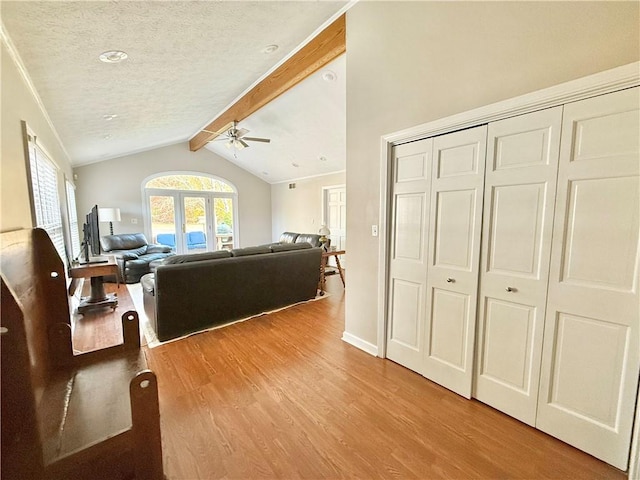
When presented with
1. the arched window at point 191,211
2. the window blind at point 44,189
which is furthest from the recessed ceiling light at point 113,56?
the arched window at point 191,211

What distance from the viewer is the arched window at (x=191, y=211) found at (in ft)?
23.5

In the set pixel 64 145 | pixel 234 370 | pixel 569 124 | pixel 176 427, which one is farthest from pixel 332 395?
pixel 64 145

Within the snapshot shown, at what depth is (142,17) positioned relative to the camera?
1.87m

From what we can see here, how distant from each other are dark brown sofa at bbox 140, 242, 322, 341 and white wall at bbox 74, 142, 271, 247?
172 inches

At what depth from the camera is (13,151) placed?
1.77m

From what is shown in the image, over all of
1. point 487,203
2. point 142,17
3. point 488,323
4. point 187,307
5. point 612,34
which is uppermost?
point 142,17

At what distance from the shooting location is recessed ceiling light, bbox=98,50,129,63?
2.15 metres

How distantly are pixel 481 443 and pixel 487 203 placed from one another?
1463 millimetres

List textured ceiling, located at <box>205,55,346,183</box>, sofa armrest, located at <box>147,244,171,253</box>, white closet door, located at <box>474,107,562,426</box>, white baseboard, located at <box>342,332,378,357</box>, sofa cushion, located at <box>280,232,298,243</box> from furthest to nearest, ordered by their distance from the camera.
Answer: sofa cushion, located at <box>280,232,298,243</box> < sofa armrest, located at <box>147,244,171,253</box> < textured ceiling, located at <box>205,55,346,183</box> < white baseboard, located at <box>342,332,378,357</box> < white closet door, located at <box>474,107,562,426</box>

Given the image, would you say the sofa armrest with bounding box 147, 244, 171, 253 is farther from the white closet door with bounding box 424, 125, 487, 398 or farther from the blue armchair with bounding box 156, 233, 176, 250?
the white closet door with bounding box 424, 125, 487, 398

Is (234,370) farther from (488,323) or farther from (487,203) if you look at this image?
(487,203)

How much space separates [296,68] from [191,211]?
567cm

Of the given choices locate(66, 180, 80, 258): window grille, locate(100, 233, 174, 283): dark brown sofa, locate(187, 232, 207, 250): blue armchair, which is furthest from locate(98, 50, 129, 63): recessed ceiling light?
locate(187, 232, 207, 250): blue armchair

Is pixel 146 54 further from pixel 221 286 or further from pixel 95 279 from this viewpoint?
pixel 95 279
